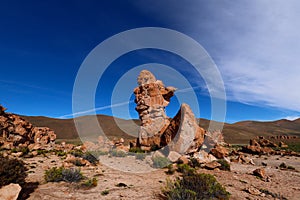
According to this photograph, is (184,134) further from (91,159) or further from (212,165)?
(91,159)

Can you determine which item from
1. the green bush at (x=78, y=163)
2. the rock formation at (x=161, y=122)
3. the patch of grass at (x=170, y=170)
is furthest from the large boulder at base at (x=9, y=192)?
the rock formation at (x=161, y=122)

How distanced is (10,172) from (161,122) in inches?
551

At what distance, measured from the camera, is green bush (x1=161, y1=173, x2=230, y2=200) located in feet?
20.4

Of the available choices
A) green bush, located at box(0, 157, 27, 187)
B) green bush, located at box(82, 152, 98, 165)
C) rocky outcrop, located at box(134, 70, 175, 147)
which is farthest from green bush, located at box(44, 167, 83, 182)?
rocky outcrop, located at box(134, 70, 175, 147)

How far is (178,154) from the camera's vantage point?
13.8m

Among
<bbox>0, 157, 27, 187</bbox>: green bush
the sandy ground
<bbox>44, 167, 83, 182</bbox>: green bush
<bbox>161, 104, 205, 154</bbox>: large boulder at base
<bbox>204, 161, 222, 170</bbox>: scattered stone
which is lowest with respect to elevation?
the sandy ground

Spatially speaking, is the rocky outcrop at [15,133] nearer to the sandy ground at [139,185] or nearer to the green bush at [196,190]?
the sandy ground at [139,185]

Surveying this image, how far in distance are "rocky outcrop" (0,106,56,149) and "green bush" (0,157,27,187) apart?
55.9 ft

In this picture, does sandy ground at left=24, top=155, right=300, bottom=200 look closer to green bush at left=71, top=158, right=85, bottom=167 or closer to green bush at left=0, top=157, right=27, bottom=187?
green bush at left=71, top=158, right=85, bottom=167

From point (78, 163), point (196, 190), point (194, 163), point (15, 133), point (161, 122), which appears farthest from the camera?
point (15, 133)

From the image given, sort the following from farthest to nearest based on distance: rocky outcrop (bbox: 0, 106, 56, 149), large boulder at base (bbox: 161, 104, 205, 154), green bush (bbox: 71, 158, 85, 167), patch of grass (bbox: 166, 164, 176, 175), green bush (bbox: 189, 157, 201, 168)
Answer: rocky outcrop (bbox: 0, 106, 56, 149), large boulder at base (bbox: 161, 104, 205, 154), green bush (bbox: 189, 157, 201, 168), green bush (bbox: 71, 158, 85, 167), patch of grass (bbox: 166, 164, 176, 175)

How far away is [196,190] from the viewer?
686 centimetres

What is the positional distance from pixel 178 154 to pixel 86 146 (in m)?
12.0

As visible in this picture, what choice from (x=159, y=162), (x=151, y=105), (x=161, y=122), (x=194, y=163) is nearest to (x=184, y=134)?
(x=194, y=163)
